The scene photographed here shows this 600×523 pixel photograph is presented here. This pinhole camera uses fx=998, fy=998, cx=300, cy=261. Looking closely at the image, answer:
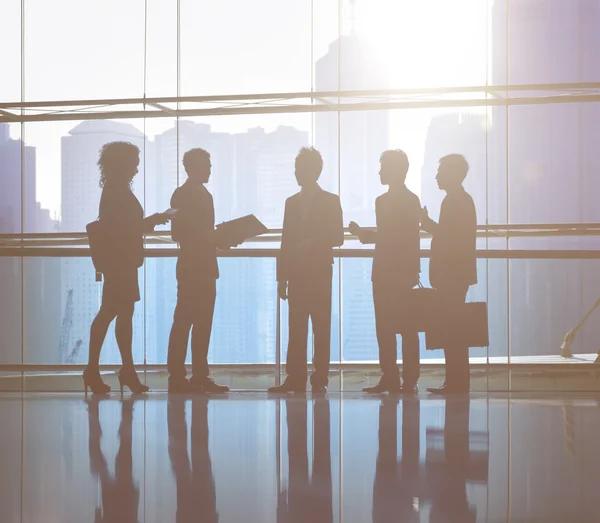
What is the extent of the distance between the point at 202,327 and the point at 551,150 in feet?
24.1

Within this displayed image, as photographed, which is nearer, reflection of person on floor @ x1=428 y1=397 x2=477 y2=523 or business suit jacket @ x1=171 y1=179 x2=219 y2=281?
reflection of person on floor @ x1=428 y1=397 x2=477 y2=523

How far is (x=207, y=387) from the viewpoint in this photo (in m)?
4.64

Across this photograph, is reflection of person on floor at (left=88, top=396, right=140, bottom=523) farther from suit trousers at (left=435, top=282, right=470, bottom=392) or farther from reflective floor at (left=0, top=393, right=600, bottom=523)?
suit trousers at (left=435, top=282, right=470, bottom=392)

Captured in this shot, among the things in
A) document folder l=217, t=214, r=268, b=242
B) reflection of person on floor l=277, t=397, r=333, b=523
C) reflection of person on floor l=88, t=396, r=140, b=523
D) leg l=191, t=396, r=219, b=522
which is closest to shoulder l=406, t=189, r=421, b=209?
document folder l=217, t=214, r=268, b=242

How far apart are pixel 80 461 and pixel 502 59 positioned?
910 centimetres

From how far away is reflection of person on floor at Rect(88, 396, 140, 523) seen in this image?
177 cm

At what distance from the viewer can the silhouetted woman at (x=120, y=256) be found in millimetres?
4496

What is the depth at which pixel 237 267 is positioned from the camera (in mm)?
7801

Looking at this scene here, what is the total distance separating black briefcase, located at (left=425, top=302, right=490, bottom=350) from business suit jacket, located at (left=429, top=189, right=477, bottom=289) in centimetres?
12

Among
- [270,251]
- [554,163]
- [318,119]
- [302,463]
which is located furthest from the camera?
[554,163]

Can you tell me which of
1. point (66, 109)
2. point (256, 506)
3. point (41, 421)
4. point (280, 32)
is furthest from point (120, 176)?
point (280, 32)

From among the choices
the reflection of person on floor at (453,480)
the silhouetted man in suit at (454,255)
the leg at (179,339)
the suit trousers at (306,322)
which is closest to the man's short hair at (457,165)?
the silhouetted man in suit at (454,255)

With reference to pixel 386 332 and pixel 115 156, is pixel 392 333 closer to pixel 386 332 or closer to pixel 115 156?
pixel 386 332

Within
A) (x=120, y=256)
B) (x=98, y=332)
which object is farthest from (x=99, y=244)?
(x=98, y=332)
